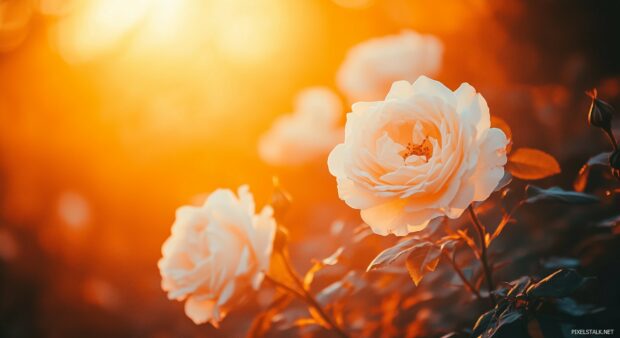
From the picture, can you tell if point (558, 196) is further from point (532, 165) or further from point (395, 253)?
point (395, 253)

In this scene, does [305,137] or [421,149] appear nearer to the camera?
[421,149]

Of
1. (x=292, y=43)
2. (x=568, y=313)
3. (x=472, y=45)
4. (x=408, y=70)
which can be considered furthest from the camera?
(x=292, y=43)

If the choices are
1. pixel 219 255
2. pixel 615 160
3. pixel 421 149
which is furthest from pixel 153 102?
pixel 615 160

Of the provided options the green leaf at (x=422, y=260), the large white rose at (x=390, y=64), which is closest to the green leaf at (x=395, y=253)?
the green leaf at (x=422, y=260)

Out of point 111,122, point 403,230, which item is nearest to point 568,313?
point 403,230

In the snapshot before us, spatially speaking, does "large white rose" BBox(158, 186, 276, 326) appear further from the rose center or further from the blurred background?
the blurred background

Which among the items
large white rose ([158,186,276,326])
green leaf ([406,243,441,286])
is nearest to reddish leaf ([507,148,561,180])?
green leaf ([406,243,441,286])

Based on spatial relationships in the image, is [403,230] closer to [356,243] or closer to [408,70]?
[356,243]
